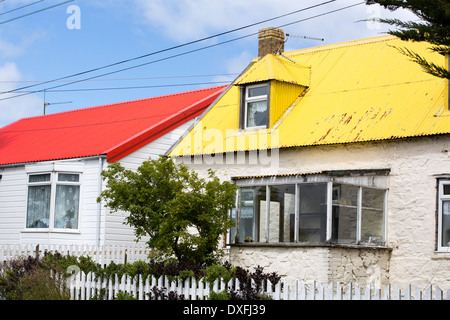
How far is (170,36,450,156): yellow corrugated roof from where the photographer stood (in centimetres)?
1647

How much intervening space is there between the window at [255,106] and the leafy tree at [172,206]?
4.48 metres

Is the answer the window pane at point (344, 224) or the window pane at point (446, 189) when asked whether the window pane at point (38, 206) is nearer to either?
the window pane at point (344, 224)

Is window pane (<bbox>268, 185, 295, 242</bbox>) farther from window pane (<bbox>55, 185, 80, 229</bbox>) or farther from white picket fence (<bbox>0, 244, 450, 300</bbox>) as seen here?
window pane (<bbox>55, 185, 80, 229</bbox>)

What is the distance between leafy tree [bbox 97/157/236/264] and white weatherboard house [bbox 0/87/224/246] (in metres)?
5.50

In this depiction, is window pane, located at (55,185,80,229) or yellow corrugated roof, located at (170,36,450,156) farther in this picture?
window pane, located at (55,185,80,229)

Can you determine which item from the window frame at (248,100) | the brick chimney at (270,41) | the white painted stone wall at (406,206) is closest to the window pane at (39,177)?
the window frame at (248,100)

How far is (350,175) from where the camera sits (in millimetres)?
16016

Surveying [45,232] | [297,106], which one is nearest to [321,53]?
[297,106]

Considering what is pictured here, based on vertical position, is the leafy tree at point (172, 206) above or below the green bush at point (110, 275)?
above

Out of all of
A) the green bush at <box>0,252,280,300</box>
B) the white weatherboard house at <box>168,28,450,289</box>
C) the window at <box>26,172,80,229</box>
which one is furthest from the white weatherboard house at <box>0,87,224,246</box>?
the green bush at <box>0,252,280,300</box>

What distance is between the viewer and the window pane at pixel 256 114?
19.9 metres

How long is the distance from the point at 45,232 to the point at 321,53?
10457 millimetres

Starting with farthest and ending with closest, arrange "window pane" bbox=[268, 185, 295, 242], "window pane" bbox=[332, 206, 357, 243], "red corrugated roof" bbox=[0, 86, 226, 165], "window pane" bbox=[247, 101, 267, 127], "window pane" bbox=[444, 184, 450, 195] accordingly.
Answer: "red corrugated roof" bbox=[0, 86, 226, 165], "window pane" bbox=[247, 101, 267, 127], "window pane" bbox=[268, 185, 295, 242], "window pane" bbox=[332, 206, 357, 243], "window pane" bbox=[444, 184, 450, 195]
